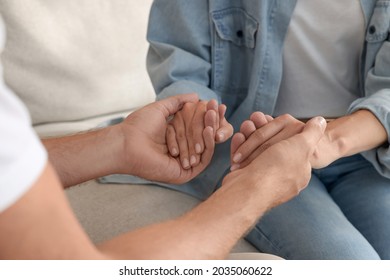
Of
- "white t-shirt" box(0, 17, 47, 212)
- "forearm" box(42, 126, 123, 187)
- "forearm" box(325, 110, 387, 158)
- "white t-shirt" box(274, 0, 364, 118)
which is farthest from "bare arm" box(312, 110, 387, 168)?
"white t-shirt" box(0, 17, 47, 212)

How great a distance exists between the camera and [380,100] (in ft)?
3.35

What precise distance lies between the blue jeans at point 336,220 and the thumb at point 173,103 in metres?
0.26

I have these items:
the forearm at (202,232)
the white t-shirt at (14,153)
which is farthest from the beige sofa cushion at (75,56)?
the white t-shirt at (14,153)

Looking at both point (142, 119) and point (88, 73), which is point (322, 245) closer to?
point (142, 119)

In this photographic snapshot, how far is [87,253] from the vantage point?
0.58 metres

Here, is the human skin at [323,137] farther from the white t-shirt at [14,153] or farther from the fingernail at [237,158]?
the white t-shirt at [14,153]

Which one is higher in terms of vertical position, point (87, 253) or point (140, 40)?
point (87, 253)

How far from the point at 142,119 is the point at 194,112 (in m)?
0.09

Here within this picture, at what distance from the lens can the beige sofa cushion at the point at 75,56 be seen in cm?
128

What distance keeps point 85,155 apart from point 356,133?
479mm

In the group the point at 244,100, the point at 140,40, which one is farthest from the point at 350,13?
the point at 140,40

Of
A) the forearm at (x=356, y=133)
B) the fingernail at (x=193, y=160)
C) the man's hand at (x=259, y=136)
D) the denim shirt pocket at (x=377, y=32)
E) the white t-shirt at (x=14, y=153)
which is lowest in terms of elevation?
the fingernail at (x=193, y=160)

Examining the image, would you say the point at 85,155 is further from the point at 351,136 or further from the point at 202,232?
the point at 351,136

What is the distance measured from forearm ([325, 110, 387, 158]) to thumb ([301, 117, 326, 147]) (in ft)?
0.24
